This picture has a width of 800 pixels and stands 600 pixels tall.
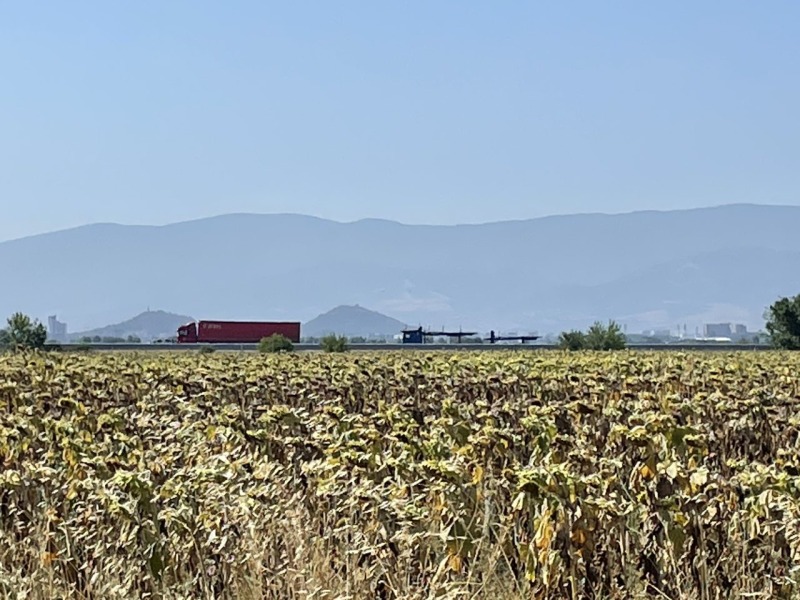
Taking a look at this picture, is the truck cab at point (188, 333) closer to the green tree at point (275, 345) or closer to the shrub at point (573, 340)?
the green tree at point (275, 345)

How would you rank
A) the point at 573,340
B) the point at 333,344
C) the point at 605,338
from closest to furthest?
the point at 333,344 → the point at 605,338 → the point at 573,340

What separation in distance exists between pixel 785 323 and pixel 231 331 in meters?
46.8

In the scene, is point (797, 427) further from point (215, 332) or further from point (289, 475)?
point (215, 332)

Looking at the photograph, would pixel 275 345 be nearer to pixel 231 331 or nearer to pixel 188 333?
pixel 231 331

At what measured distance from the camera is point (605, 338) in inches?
1742

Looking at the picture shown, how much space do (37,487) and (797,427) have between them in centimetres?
545

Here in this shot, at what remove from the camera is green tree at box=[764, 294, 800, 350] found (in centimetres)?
4841

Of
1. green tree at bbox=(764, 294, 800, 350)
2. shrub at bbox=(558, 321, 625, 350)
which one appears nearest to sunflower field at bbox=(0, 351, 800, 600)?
shrub at bbox=(558, 321, 625, 350)

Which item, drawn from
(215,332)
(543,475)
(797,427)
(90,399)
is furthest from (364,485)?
(215,332)

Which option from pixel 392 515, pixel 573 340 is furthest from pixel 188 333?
pixel 392 515

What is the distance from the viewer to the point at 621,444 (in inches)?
334

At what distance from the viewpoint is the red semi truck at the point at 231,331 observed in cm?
8712

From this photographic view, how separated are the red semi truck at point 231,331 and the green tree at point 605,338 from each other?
43002 millimetres

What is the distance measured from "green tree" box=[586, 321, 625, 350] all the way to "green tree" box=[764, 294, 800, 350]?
670 centimetres
